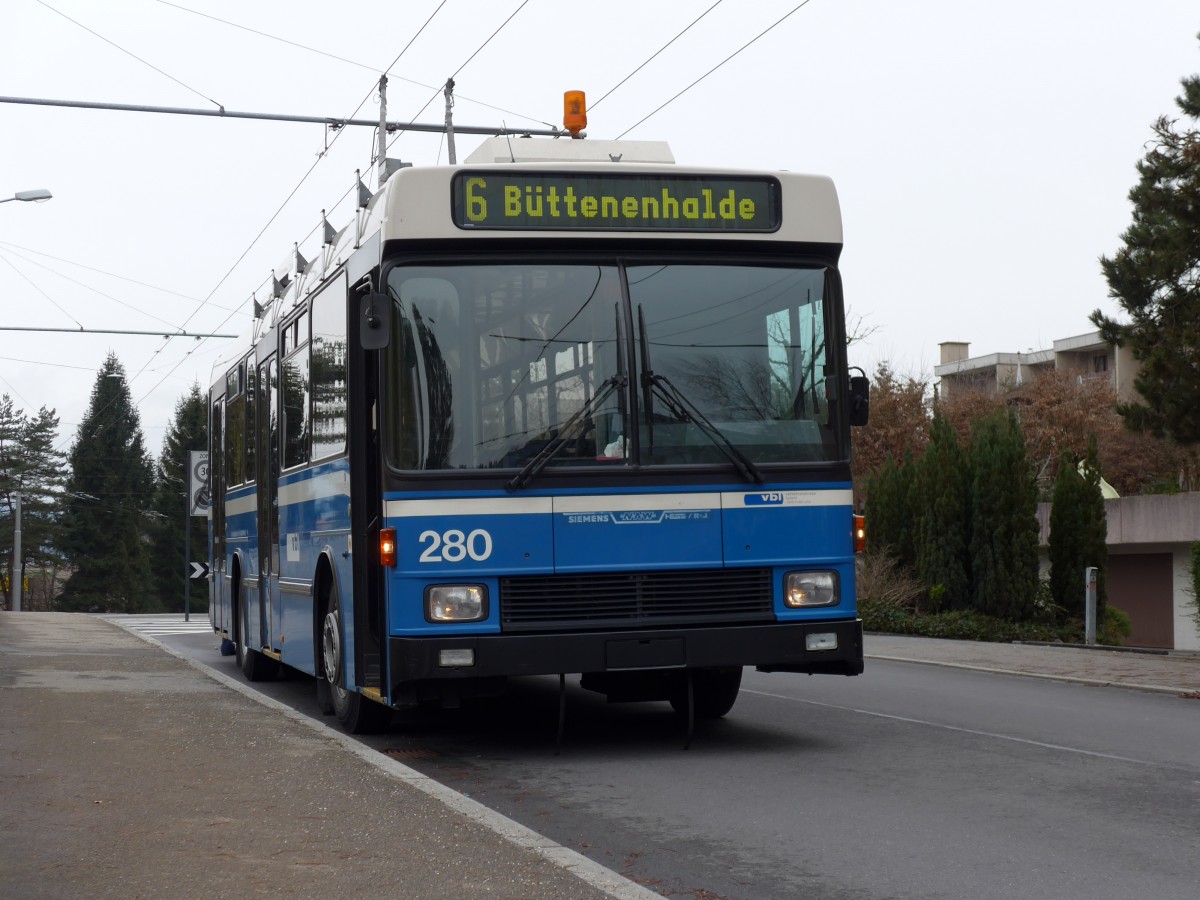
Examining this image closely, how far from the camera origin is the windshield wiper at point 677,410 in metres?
9.59

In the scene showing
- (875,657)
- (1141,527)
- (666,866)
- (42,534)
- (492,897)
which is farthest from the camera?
(42,534)

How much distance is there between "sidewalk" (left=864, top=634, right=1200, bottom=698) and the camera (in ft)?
54.7

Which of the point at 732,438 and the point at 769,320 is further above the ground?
the point at 769,320

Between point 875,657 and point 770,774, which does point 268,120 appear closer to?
point 875,657

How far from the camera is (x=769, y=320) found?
990 cm

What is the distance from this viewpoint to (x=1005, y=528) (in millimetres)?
26875

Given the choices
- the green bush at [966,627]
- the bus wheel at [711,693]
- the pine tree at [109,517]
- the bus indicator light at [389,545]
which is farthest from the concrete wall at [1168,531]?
the pine tree at [109,517]

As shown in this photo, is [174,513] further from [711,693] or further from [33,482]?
[711,693]

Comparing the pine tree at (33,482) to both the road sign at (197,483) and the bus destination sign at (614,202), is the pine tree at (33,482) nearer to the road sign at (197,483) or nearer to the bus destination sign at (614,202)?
the road sign at (197,483)

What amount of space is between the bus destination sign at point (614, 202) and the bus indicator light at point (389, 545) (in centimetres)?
185

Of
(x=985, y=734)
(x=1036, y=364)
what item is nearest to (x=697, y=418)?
(x=985, y=734)

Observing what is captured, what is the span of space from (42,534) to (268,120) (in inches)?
3362

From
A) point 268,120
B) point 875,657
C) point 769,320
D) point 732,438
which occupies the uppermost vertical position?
point 268,120

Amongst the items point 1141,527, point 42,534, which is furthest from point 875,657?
point 42,534
